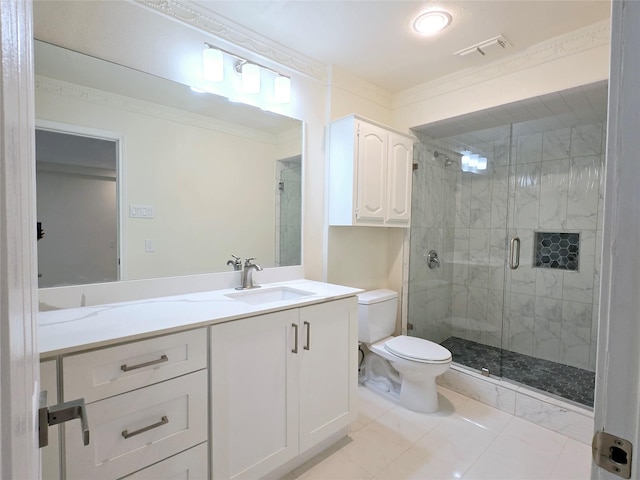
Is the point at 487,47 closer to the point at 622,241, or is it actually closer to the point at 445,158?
the point at 445,158

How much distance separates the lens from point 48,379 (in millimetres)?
899

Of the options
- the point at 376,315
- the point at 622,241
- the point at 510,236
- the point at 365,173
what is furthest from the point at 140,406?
the point at 510,236

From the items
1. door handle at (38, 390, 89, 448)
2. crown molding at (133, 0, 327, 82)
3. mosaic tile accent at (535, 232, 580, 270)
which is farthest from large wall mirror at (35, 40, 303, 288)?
mosaic tile accent at (535, 232, 580, 270)

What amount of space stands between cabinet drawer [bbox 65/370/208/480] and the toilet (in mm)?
1365

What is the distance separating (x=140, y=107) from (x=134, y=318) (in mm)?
1082

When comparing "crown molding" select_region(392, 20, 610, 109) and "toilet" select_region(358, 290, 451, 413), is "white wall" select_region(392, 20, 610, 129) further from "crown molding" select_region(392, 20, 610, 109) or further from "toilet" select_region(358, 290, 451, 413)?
"toilet" select_region(358, 290, 451, 413)

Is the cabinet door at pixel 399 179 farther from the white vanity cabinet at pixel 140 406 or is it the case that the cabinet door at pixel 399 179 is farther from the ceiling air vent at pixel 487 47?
the white vanity cabinet at pixel 140 406

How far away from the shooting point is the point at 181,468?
3.82 ft

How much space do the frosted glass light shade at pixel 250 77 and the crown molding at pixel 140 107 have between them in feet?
0.76

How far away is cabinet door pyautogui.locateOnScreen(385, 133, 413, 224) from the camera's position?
245 cm

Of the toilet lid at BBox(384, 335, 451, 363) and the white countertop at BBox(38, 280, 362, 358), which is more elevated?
the white countertop at BBox(38, 280, 362, 358)

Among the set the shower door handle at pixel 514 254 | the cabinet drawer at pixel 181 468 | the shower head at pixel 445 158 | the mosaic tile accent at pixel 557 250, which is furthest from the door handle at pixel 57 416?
the mosaic tile accent at pixel 557 250

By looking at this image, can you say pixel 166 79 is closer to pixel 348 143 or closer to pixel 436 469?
pixel 348 143

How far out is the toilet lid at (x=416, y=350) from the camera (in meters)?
2.06
